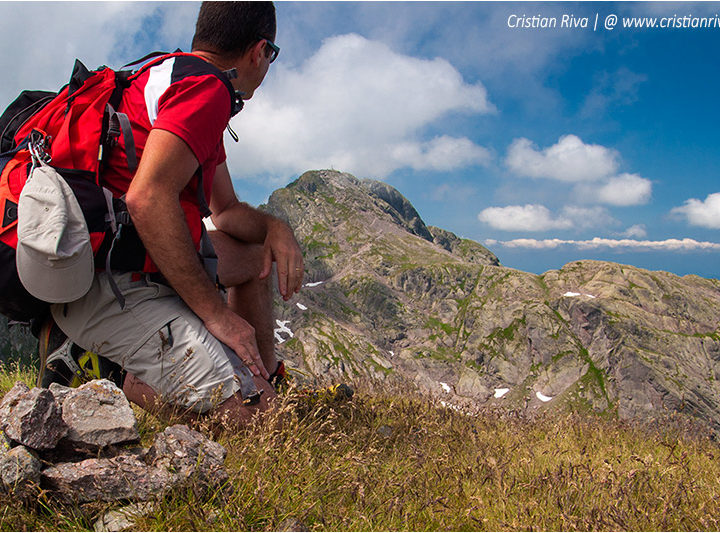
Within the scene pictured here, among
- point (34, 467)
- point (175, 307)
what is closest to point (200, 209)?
point (175, 307)

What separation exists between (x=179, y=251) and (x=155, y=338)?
0.79 m

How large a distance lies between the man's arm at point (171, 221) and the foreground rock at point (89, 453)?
91cm

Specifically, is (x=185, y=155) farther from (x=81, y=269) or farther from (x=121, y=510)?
(x=121, y=510)

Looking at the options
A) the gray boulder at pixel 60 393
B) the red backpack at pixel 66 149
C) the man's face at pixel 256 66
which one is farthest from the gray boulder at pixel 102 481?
the man's face at pixel 256 66

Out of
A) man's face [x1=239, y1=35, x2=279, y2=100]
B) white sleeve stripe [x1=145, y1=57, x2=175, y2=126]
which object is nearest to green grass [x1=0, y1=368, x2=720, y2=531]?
white sleeve stripe [x1=145, y1=57, x2=175, y2=126]

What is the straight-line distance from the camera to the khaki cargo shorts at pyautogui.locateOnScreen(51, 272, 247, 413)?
3637 millimetres

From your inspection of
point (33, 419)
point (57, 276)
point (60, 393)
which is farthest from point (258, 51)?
point (33, 419)

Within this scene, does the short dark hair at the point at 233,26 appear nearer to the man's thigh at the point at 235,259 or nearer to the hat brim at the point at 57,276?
the man's thigh at the point at 235,259

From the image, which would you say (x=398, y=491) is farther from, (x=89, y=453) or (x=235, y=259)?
(x=235, y=259)

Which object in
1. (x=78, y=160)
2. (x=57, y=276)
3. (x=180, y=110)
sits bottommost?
(x=57, y=276)

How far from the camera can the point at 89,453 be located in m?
2.91

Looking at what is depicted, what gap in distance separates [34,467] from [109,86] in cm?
292

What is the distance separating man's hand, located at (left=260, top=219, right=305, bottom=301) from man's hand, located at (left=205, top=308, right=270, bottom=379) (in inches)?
28.7

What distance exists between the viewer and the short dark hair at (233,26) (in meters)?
3.90
